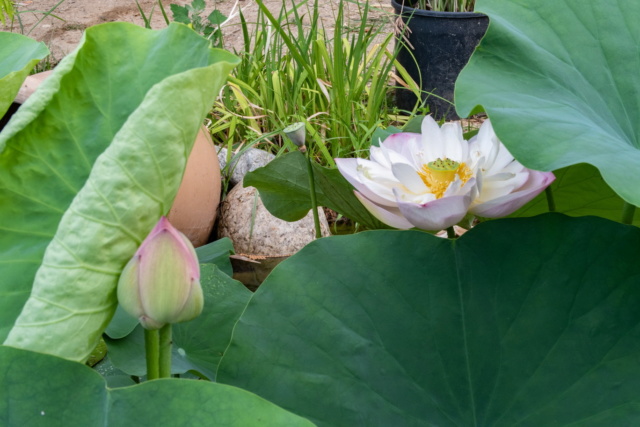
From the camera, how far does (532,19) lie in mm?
648

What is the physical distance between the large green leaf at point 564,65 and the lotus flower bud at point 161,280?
0.88 feet

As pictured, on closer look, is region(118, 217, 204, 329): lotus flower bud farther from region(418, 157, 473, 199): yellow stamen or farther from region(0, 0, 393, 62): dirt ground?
region(0, 0, 393, 62): dirt ground

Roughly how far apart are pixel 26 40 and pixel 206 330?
0.36 m

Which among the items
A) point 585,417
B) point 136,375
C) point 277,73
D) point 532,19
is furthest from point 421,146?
point 277,73

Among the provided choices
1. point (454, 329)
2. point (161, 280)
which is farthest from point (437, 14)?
point (161, 280)

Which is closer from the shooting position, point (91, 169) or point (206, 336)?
point (91, 169)

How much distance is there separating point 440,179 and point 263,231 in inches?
71.7

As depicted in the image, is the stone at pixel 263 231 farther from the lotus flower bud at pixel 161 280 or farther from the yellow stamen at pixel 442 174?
the lotus flower bud at pixel 161 280

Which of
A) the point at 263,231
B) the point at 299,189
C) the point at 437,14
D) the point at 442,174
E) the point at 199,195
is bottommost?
the point at 263,231

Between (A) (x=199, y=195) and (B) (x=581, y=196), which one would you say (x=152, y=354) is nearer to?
(B) (x=581, y=196)

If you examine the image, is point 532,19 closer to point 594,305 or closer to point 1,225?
point 594,305

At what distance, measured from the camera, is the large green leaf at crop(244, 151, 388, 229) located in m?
0.73

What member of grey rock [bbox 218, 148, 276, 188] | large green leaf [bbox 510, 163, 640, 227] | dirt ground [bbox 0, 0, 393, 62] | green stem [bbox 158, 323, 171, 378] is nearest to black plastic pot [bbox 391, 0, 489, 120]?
dirt ground [bbox 0, 0, 393, 62]

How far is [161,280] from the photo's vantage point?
406mm
